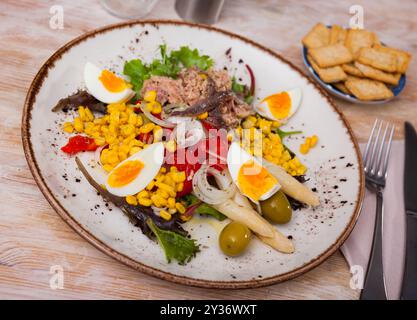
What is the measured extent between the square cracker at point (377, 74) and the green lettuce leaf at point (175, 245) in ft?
7.36

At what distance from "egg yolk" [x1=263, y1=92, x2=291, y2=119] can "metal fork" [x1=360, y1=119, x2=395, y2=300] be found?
66 cm

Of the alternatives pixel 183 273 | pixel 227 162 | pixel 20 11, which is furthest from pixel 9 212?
pixel 20 11

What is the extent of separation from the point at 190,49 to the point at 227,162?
1109 mm

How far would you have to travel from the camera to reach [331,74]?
3754 millimetres

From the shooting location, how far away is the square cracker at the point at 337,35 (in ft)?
13.5

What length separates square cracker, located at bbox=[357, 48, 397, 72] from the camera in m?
3.81

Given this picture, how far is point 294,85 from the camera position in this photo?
3520 mm

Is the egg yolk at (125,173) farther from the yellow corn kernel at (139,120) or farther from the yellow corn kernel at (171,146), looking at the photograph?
the yellow corn kernel at (139,120)

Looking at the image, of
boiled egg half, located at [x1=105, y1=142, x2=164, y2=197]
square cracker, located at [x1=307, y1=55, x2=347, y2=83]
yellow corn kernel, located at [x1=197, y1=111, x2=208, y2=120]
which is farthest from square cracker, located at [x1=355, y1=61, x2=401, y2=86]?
boiled egg half, located at [x1=105, y1=142, x2=164, y2=197]

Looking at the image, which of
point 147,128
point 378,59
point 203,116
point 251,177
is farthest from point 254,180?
point 378,59

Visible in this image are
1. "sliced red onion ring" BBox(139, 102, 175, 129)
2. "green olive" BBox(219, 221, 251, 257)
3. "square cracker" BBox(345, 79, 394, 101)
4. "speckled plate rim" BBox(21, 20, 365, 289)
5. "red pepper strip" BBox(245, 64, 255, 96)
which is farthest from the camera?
"square cracker" BBox(345, 79, 394, 101)

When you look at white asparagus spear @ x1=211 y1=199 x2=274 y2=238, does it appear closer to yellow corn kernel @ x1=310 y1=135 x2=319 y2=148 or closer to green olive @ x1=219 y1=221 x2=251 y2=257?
green olive @ x1=219 y1=221 x2=251 y2=257

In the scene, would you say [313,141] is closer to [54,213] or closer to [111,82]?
[111,82]

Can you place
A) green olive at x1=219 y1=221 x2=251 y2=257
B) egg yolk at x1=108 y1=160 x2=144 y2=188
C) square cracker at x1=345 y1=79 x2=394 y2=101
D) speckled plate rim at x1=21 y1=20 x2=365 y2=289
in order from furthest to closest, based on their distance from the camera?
square cracker at x1=345 y1=79 x2=394 y2=101 → egg yolk at x1=108 y1=160 x2=144 y2=188 → green olive at x1=219 y1=221 x2=251 y2=257 → speckled plate rim at x1=21 y1=20 x2=365 y2=289
